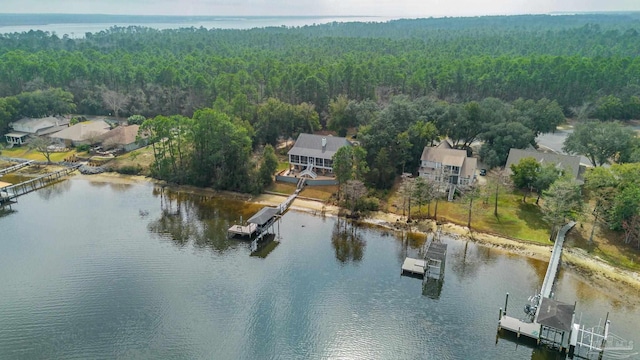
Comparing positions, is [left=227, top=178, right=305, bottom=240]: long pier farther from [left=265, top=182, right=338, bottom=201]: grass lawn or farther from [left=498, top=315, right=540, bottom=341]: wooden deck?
→ [left=498, top=315, right=540, bottom=341]: wooden deck

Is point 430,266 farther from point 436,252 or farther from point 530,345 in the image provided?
point 530,345

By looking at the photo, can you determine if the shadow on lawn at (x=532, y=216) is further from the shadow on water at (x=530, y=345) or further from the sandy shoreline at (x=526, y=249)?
the shadow on water at (x=530, y=345)

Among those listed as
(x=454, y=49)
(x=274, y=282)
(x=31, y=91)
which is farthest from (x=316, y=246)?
(x=454, y=49)

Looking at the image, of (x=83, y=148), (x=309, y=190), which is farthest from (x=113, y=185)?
(x=309, y=190)

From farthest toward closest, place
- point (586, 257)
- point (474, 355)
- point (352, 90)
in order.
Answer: point (352, 90), point (586, 257), point (474, 355)

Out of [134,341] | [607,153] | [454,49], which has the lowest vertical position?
[134,341]

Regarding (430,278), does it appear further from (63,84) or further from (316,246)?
(63,84)

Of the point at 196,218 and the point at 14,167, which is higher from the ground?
the point at 14,167
